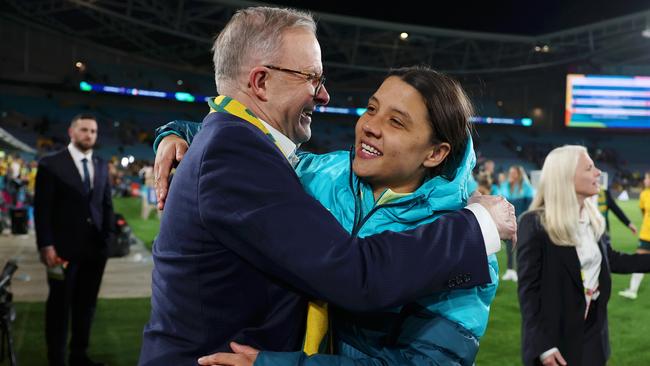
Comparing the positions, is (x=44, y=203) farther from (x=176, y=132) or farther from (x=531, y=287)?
(x=531, y=287)

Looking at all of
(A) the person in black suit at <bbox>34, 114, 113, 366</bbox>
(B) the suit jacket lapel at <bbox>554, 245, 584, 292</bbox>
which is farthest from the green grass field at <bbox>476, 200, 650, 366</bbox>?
(A) the person in black suit at <bbox>34, 114, 113, 366</bbox>

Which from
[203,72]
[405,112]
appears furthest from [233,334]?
[203,72]

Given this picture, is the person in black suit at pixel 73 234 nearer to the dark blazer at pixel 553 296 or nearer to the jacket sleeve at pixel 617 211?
the dark blazer at pixel 553 296

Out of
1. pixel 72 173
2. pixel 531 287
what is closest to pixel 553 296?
pixel 531 287

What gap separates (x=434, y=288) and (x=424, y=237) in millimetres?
112

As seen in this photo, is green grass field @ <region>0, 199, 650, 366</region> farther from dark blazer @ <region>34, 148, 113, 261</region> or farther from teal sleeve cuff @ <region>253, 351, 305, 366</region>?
teal sleeve cuff @ <region>253, 351, 305, 366</region>

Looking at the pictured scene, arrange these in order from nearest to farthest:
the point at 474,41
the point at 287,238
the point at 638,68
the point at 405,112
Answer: the point at 287,238
the point at 405,112
the point at 474,41
the point at 638,68

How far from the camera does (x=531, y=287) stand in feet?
11.3

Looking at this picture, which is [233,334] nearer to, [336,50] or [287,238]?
[287,238]

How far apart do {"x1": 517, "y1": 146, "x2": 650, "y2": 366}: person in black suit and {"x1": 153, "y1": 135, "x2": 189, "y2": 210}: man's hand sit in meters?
2.28

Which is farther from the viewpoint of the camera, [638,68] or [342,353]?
[638,68]

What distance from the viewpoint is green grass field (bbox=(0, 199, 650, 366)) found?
534 centimetres

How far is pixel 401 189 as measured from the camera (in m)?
1.64

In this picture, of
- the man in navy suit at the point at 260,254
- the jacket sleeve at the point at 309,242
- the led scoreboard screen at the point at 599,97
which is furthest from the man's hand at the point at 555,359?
the led scoreboard screen at the point at 599,97
